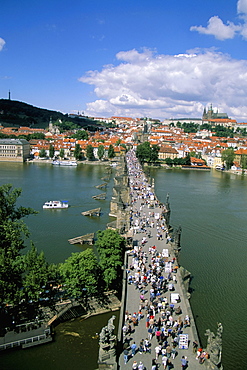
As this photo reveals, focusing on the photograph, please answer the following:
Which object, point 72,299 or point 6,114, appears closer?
point 72,299

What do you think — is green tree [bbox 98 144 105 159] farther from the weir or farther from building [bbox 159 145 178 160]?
the weir

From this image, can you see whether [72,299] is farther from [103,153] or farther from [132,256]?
[103,153]

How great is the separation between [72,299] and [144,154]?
2277 inches

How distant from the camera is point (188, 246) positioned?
20.9m

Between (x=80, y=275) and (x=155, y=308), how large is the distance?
11.4ft

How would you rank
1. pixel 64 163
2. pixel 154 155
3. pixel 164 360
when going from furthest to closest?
pixel 154 155, pixel 64 163, pixel 164 360

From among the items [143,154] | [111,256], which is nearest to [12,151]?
[143,154]

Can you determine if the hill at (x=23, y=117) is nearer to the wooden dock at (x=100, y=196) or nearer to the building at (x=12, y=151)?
the building at (x=12, y=151)

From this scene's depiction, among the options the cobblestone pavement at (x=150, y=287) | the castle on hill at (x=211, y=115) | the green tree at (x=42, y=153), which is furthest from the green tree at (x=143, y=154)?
the castle on hill at (x=211, y=115)

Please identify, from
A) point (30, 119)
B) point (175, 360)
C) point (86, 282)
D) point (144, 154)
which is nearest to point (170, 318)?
point (175, 360)

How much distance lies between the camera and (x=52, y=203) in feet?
94.7

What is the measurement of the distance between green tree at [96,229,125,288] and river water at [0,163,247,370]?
5.34 ft

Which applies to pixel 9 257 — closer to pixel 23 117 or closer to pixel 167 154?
pixel 167 154

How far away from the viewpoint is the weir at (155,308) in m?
8.59
